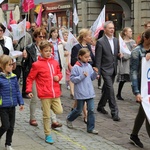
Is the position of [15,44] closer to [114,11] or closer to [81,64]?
[81,64]

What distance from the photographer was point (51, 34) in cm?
1040

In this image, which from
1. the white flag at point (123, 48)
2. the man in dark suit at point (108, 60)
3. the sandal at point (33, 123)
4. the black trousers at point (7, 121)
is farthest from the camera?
the white flag at point (123, 48)

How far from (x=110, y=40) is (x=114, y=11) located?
2271 cm

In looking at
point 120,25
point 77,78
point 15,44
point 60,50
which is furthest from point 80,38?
point 120,25

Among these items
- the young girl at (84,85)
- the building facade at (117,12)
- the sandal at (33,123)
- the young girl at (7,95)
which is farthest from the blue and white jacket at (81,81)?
the building facade at (117,12)

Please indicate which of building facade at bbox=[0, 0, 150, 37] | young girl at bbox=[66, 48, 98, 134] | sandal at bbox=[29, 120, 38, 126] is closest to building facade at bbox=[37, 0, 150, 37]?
building facade at bbox=[0, 0, 150, 37]

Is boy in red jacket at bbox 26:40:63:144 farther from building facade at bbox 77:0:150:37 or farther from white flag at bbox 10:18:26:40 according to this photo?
building facade at bbox 77:0:150:37

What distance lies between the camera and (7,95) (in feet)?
→ 20.2

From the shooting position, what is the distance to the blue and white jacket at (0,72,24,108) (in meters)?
6.13

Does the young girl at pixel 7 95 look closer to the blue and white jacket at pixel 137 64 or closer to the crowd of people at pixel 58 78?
the crowd of people at pixel 58 78

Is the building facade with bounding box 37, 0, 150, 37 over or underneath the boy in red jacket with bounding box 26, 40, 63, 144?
over

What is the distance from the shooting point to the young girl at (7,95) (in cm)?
613

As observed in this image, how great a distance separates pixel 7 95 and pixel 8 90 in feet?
0.24

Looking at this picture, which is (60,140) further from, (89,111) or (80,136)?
(89,111)
